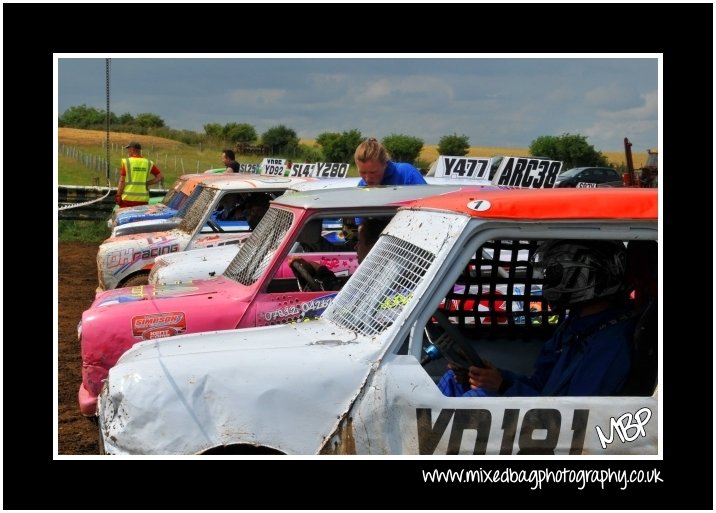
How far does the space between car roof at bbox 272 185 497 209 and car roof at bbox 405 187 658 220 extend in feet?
6.98

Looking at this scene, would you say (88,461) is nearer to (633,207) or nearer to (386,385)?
(386,385)

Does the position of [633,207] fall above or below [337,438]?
above

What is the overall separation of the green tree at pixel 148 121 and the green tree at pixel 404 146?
1307cm

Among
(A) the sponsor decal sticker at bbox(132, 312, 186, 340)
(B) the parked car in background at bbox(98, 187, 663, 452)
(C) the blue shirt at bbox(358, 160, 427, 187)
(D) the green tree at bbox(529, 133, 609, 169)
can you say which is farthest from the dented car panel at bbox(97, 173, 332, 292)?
(D) the green tree at bbox(529, 133, 609, 169)

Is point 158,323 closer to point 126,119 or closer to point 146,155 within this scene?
point 146,155

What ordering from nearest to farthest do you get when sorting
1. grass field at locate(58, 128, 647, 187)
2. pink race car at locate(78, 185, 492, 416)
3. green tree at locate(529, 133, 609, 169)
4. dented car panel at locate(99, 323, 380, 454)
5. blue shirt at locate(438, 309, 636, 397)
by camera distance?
dented car panel at locate(99, 323, 380, 454), blue shirt at locate(438, 309, 636, 397), pink race car at locate(78, 185, 492, 416), grass field at locate(58, 128, 647, 187), green tree at locate(529, 133, 609, 169)

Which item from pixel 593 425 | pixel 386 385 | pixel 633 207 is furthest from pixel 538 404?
pixel 633 207

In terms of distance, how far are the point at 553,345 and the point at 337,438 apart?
1432 mm

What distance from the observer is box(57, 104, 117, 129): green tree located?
134 feet

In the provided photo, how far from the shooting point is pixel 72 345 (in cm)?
890

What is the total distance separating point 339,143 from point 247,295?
4283 centimetres

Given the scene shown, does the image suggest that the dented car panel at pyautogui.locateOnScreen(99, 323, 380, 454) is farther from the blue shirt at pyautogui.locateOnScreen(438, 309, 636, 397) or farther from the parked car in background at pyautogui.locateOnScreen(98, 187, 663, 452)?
the blue shirt at pyautogui.locateOnScreen(438, 309, 636, 397)

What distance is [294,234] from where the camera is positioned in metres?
5.73

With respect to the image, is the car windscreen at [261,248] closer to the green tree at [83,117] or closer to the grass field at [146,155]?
the grass field at [146,155]
